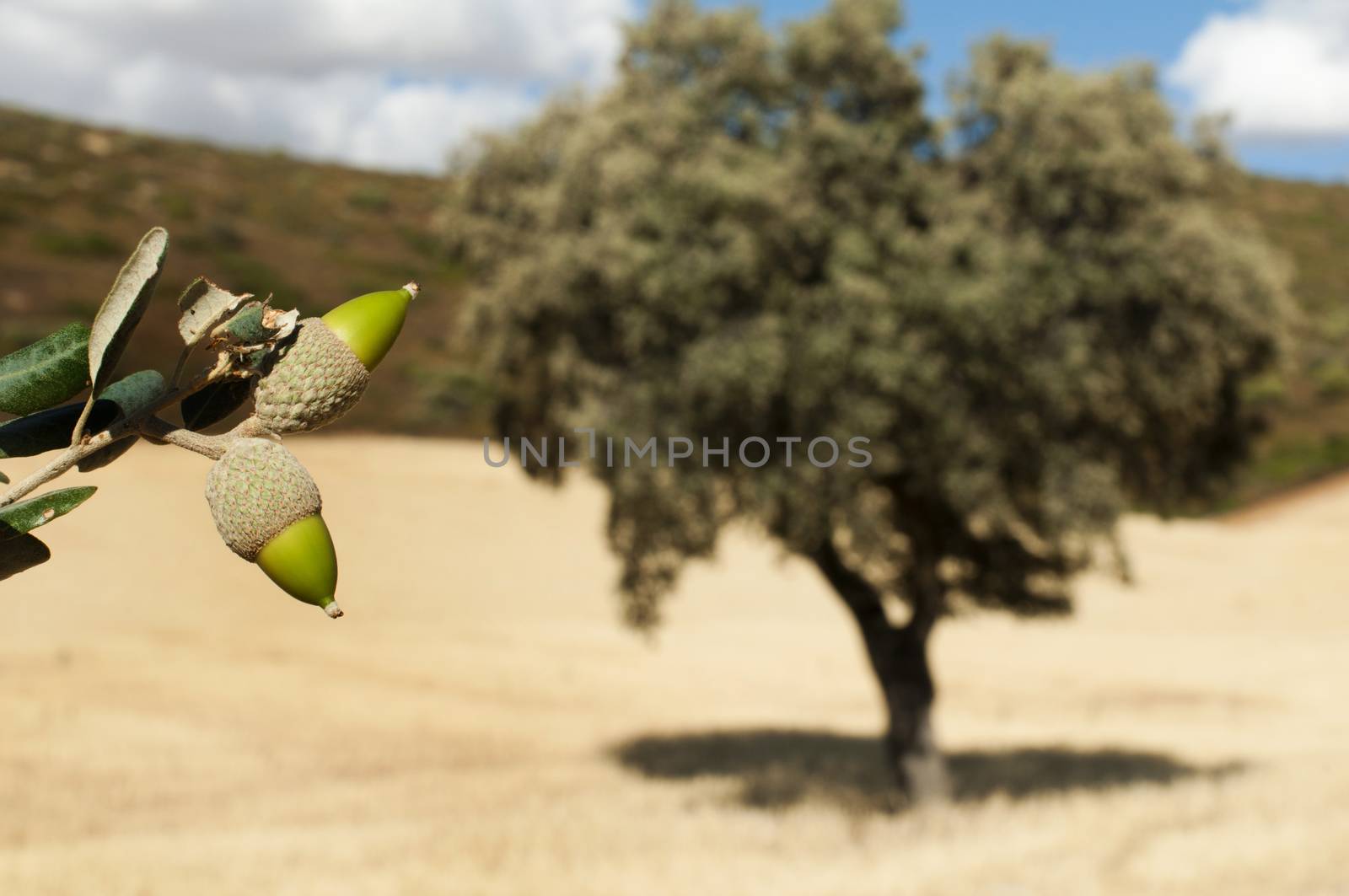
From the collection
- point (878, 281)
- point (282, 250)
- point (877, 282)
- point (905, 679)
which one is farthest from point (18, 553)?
point (282, 250)

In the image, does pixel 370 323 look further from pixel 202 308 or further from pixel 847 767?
pixel 847 767

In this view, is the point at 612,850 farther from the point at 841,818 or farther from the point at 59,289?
the point at 59,289

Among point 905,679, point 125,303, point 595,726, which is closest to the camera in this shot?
point 125,303

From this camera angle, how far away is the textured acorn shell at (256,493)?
2.76ft

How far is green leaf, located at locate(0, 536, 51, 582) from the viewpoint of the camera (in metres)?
0.85

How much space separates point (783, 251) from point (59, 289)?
108 feet

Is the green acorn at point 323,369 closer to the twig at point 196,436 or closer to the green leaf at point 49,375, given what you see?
the twig at point 196,436

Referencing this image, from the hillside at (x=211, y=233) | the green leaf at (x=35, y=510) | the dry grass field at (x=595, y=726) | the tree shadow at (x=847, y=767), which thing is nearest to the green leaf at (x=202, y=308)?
the green leaf at (x=35, y=510)

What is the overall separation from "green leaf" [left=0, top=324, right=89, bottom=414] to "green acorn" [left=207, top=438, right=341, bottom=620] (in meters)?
0.12

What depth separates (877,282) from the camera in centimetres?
895

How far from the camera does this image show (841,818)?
1153cm

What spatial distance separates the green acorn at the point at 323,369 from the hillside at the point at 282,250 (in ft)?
102

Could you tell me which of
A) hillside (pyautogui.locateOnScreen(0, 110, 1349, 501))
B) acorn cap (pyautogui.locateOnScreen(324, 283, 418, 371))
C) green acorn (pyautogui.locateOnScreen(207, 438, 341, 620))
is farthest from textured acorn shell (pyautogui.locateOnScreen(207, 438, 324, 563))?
hillside (pyautogui.locateOnScreen(0, 110, 1349, 501))

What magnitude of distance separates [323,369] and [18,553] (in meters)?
0.24
